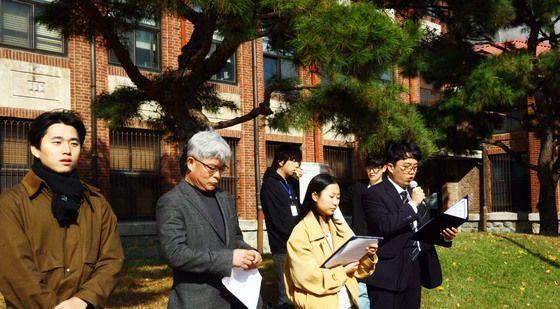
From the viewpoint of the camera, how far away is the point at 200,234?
162 inches

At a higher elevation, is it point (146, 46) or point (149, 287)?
point (146, 46)

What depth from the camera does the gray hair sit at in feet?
13.6

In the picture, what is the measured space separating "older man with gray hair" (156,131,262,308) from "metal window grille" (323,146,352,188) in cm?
1734

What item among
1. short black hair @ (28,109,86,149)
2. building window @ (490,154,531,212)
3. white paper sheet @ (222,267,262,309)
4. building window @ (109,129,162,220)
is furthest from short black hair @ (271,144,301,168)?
building window @ (490,154,531,212)

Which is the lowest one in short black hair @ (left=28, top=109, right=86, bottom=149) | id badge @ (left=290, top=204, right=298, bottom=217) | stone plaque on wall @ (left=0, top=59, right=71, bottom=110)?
id badge @ (left=290, top=204, right=298, bottom=217)

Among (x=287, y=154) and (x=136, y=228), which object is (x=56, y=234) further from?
(x=136, y=228)

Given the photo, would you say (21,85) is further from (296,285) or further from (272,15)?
(296,285)

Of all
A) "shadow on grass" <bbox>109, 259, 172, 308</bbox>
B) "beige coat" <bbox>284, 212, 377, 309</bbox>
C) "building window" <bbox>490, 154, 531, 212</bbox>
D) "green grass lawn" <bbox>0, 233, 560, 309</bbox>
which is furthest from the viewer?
"building window" <bbox>490, 154, 531, 212</bbox>

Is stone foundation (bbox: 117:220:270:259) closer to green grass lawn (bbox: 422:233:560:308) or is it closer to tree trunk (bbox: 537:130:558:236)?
green grass lawn (bbox: 422:233:560:308)

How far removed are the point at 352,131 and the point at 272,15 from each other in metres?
2.52

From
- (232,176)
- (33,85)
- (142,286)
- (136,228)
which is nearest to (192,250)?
(142,286)

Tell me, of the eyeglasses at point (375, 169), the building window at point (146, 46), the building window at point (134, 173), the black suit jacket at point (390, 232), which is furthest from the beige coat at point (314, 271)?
the building window at point (146, 46)

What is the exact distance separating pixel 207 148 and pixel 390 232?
1.89 m

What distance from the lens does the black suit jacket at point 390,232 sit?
17.9 feet
